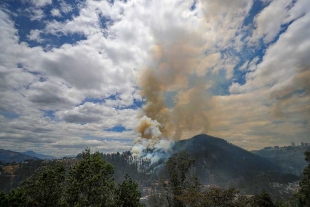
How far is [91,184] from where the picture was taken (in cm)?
3005

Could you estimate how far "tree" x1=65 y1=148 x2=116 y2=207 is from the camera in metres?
29.4

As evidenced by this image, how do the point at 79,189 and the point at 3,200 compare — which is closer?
the point at 79,189

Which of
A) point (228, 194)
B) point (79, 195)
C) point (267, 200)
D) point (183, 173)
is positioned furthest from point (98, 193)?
point (267, 200)

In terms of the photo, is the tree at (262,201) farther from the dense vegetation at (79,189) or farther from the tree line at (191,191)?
the dense vegetation at (79,189)

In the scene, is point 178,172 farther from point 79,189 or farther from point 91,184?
point 79,189

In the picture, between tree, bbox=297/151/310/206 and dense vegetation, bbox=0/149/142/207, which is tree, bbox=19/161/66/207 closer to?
dense vegetation, bbox=0/149/142/207

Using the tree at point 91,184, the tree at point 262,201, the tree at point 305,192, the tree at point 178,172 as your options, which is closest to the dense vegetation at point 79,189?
the tree at point 91,184

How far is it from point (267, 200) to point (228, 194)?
20297mm

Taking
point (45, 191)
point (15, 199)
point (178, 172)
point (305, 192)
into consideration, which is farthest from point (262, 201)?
point (15, 199)

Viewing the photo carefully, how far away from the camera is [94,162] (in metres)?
31.4

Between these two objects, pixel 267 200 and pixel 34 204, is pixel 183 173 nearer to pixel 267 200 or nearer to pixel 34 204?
pixel 267 200

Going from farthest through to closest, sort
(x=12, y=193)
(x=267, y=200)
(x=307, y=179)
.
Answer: (x=307, y=179) → (x=267, y=200) → (x=12, y=193)

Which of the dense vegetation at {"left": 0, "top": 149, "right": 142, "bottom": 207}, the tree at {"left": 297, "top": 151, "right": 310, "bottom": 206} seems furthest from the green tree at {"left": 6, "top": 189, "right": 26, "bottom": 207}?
the tree at {"left": 297, "top": 151, "right": 310, "bottom": 206}

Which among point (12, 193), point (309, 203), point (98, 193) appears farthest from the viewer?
point (309, 203)
